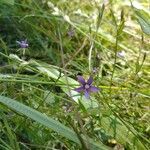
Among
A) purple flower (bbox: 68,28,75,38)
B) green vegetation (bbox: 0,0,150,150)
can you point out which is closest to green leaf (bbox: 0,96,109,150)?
green vegetation (bbox: 0,0,150,150)

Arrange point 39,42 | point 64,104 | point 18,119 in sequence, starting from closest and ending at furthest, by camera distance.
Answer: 1. point 18,119
2. point 64,104
3. point 39,42

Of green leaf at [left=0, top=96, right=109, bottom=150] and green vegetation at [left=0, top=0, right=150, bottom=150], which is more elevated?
green leaf at [left=0, top=96, right=109, bottom=150]

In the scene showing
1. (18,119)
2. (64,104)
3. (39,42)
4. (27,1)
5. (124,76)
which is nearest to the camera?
(18,119)

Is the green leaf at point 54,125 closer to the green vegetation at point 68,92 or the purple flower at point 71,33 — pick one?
the green vegetation at point 68,92

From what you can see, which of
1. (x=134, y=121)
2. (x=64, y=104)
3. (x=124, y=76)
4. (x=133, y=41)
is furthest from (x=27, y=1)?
(x=134, y=121)

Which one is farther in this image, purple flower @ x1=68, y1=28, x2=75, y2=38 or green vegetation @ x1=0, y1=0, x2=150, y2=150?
purple flower @ x1=68, y1=28, x2=75, y2=38

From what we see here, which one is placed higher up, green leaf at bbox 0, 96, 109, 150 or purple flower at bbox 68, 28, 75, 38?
green leaf at bbox 0, 96, 109, 150

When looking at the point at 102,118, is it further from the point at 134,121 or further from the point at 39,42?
the point at 39,42

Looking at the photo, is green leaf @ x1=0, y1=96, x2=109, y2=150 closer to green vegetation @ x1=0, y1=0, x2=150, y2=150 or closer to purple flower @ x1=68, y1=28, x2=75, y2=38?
green vegetation @ x1=0, y1=0, x2=150, y2=150
